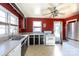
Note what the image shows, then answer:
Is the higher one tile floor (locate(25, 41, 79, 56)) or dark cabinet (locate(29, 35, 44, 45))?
dark cabinet (locate(29, 35, 44, 45))

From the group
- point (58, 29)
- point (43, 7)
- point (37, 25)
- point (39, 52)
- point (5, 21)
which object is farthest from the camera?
point (58, 29)

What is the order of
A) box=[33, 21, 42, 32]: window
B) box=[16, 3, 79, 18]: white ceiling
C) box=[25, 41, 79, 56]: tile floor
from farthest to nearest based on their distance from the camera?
box=[33, 21, 42, 32]: window, box=[25, 41, 79, 56]: tile floor, box=[16, 3, 79, 18]: white ceiling

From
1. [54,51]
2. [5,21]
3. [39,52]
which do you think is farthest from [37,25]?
[5,21]

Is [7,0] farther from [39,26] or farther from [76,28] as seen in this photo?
[39,26]

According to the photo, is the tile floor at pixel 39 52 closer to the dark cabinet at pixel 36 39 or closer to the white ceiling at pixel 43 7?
the dark cabinet at pixel 36 39

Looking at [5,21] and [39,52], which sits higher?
[5,21]

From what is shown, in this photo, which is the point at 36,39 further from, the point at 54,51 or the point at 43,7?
the point at 43,7

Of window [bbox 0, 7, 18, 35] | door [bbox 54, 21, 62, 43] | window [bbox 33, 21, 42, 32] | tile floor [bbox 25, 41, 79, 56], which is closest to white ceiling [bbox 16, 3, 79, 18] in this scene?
window [bbox 0, 7, 18, 35]

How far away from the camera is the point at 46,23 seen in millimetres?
10867

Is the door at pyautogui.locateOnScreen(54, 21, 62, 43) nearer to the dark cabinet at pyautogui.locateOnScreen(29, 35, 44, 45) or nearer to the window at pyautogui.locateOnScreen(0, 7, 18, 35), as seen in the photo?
the dark cabinet at pyautogui.locateOnScreen(29, 35, 44, 45)

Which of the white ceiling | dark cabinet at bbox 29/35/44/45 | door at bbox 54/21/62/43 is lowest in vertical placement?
dark cabinet at bbox 29/35/44/45

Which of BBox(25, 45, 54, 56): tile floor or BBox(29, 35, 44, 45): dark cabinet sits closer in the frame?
BBox(25, 45, 54, 56): tile floor

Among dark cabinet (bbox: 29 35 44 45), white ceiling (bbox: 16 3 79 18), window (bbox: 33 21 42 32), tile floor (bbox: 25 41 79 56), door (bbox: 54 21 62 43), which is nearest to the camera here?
white ceiling (bbox: 16 3 79 18)

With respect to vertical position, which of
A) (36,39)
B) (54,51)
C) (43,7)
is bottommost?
(54,51)
